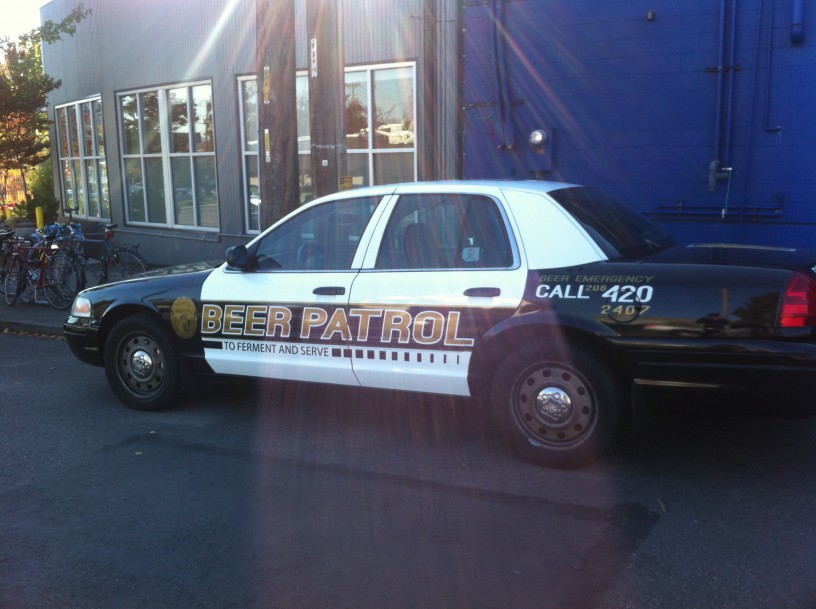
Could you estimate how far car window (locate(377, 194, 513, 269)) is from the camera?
4871mm

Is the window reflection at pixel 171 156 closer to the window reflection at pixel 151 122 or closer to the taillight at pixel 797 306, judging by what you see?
the window reflection at pixel 151 122

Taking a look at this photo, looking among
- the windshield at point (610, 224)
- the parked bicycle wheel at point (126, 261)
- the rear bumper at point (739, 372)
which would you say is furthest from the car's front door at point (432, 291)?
the parked bicycle wheel at point (126, 261)

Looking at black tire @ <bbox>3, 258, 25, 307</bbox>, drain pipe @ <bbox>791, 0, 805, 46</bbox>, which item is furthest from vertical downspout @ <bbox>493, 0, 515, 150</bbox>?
black tire @ <bbox>3, 258, 25, 307</bbox>

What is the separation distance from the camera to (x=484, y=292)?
471 centimetres

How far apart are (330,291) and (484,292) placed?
1069 millimetres

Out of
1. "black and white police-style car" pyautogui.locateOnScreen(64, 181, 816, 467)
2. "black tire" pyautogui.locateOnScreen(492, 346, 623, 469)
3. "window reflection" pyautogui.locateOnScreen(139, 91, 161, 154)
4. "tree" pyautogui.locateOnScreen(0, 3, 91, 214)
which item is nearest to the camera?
"black and white police-style car" pyautogui.locateOnScreen(64, 181, 816, 467)

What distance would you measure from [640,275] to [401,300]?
1.44 meters

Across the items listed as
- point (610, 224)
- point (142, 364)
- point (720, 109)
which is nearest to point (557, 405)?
point (610, 224)

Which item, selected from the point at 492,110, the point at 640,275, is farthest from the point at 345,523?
the point at 492,110

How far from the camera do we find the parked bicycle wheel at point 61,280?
35.0 ft

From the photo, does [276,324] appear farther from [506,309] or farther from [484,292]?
[506,309]

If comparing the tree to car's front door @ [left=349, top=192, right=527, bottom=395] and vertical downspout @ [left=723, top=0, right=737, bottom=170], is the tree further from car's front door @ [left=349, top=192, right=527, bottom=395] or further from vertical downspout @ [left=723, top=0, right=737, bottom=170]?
car's front door @ [left=349, top=192, right=527, bottom=395]

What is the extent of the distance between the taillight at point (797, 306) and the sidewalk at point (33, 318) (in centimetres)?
813

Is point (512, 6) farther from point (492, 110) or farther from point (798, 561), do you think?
point (798, 561)
